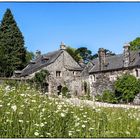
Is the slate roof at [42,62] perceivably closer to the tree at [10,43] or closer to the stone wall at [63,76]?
the stone wall at [63,76]

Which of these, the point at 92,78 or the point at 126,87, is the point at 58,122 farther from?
the point at 92,78

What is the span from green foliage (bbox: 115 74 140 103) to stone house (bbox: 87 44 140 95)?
99cm

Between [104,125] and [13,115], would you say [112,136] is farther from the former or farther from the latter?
[13,115]

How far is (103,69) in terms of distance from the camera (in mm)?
40531

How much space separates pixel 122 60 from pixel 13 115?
108 feet

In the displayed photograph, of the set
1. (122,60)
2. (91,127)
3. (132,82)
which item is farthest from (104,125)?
(122,60)

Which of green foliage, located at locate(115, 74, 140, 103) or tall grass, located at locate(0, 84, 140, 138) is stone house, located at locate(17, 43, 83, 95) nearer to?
green foliage, located at locate(115, 74, 140, 103)

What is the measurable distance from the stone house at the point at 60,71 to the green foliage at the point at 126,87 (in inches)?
289

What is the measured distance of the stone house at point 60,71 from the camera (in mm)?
43406

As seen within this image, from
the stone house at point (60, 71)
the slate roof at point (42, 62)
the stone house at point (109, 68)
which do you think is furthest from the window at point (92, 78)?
the slate roof at point (42, 62)

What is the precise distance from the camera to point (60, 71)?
145 feet

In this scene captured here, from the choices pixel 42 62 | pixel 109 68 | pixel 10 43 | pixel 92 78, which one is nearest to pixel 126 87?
pixel 109 68

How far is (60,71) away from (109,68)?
22.2 ft

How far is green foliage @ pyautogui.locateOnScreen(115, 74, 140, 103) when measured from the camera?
111 ft
